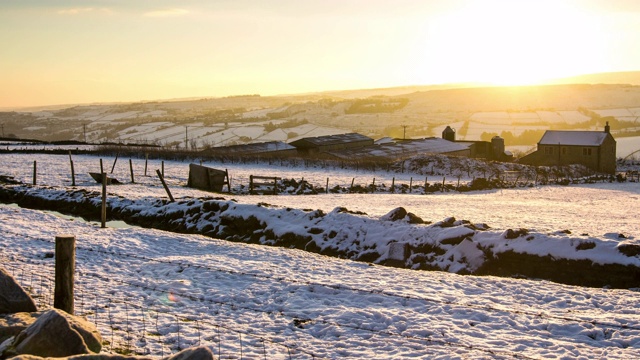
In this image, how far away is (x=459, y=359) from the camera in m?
8.89

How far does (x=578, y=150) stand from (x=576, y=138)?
2.29 meters

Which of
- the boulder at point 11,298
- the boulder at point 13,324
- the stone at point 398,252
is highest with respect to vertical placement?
the boulder at point 11,298

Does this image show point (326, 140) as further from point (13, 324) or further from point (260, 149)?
point (13, 324)

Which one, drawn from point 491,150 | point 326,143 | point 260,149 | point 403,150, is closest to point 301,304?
point 260,149

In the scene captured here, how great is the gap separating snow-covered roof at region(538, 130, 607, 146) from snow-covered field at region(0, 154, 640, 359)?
71.4 m

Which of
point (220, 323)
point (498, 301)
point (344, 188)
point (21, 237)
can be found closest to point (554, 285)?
point (498, 301)

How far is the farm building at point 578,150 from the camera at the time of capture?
77062 millimetres

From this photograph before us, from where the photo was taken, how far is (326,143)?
84875mm

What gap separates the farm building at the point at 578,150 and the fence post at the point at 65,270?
7912cm

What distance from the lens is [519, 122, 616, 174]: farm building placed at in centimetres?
7706

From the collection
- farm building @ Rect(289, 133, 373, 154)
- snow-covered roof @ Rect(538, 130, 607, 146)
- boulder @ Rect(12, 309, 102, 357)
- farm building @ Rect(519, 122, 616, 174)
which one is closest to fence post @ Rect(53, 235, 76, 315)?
boulder @ Rect(12, 309, 102, 357)

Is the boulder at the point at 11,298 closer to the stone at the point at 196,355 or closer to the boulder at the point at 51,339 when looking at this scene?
the boulder at the point at 51,339

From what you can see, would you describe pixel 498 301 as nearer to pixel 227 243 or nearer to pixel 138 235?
pixel 227 243

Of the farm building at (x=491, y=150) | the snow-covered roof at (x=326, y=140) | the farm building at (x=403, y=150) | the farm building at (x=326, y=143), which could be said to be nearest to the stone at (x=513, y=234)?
A: the farm building at (x=403, y=150)
